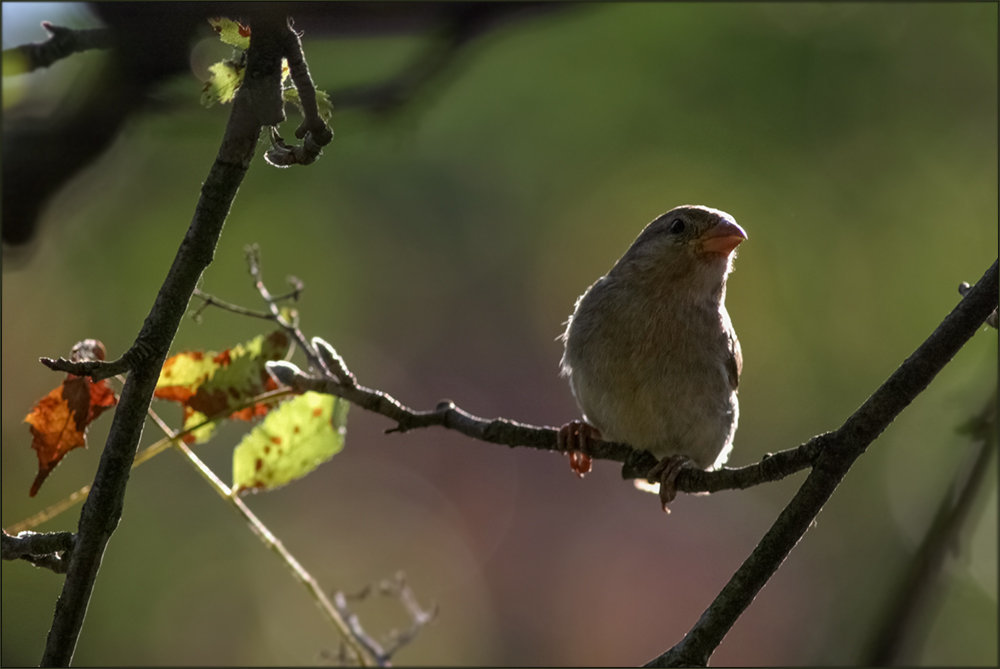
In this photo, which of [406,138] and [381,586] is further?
[406,138]

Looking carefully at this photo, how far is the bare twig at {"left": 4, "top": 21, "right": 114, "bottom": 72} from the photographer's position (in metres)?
1.66

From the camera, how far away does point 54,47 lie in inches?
66.8

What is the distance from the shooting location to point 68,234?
2.97 metres

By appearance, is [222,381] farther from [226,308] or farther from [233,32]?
[233,32]

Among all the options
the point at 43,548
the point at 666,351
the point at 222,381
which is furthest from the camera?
the point at 666,351

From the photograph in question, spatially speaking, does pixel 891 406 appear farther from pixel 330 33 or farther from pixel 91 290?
pixel 91 290

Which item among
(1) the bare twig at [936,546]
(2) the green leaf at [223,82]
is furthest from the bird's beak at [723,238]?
(2) the green leaf at [223,82]

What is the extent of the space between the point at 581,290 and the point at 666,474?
155 centimetres

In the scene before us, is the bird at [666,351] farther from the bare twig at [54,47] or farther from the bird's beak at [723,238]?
the bare twig at [54,47]

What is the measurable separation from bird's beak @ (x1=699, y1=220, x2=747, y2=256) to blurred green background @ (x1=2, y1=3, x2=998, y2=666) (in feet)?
0.40

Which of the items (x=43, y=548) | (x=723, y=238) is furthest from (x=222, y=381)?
(x=723, y=238)

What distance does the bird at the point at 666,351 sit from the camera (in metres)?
2.73

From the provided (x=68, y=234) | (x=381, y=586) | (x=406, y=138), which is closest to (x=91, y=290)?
(x=68, y=234)

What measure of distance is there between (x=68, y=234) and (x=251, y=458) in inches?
61.7
